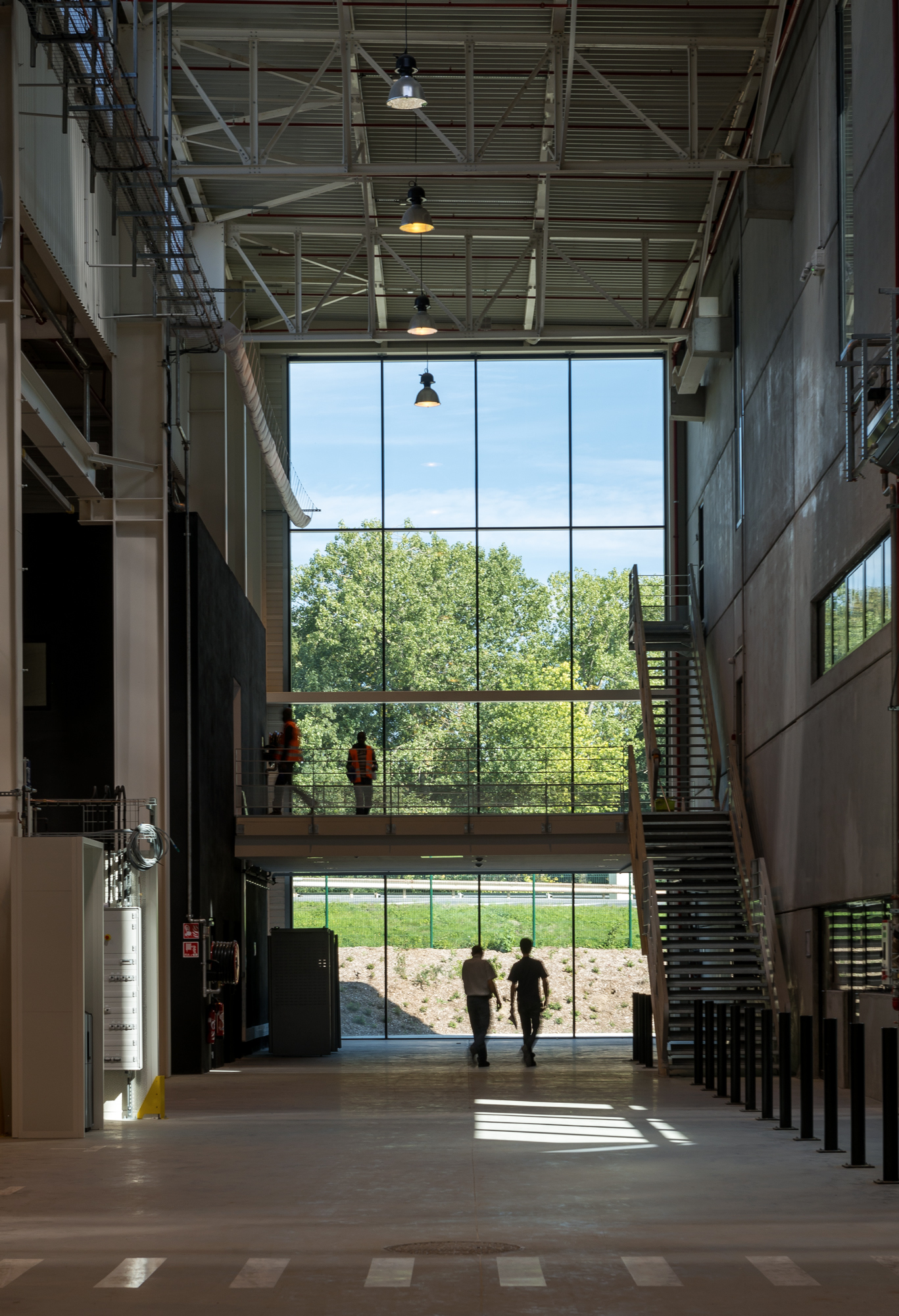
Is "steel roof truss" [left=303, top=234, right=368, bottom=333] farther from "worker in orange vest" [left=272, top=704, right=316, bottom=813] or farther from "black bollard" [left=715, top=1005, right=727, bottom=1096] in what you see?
"black bollard" [left=715, top=1005, right=727, bottom=1096]

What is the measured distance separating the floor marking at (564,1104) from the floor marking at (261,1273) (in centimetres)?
794

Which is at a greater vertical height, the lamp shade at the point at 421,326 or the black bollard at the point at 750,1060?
the lamp shade at the point at 421,326

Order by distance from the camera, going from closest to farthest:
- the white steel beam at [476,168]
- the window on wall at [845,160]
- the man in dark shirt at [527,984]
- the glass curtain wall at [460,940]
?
the window on wall at [845,160], the man in dark shirt at [527,984], the white steel beam at [476,168], the glass curtain wall at [460,940]

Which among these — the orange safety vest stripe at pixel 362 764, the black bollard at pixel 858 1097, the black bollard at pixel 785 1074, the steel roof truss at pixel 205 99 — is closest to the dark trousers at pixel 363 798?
the orange safety vest stripe at pixel 362 764

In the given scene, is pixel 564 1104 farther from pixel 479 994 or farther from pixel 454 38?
pixel 454 38

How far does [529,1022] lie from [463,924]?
55.0 feet

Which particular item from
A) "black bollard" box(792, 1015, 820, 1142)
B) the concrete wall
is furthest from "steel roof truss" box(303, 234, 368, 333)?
"black bollard" box(792, 1015, 820, 1142)

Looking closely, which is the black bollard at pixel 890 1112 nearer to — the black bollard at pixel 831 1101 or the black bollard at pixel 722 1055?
the black bollard at pixel 831 1101

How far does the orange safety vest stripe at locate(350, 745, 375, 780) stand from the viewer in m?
28.6

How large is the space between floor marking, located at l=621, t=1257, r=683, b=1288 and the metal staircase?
36.4 ft

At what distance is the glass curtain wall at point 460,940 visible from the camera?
119ft

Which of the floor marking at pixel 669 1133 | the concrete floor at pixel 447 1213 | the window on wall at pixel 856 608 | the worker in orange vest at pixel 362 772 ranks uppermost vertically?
the window on wall at pixel 856 608

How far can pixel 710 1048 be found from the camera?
55.8 ft

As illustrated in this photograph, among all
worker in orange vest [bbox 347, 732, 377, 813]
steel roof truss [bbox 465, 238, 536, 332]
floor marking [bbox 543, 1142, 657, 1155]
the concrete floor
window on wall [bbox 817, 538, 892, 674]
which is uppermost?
steel roof truss [bbox 465, 238, 536, 332]
